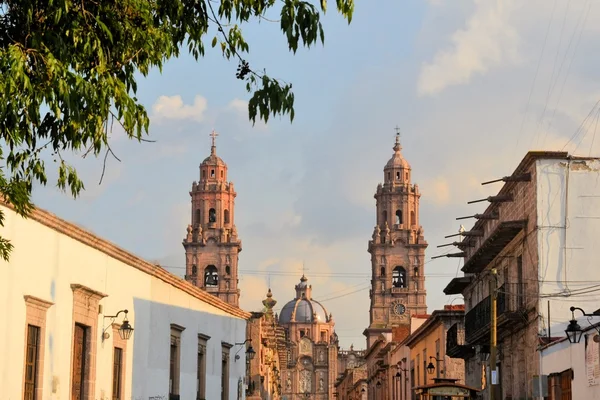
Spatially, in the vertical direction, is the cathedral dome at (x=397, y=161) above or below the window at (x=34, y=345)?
above

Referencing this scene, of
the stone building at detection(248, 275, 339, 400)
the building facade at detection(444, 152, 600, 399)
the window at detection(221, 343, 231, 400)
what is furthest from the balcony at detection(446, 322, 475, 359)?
the stone building at detection(248, 275, 339, 400)

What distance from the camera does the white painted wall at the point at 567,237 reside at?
2850 cm

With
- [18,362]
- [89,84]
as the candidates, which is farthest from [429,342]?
[89,84]

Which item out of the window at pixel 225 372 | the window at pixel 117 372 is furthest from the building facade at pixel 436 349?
the window at pixel 117 372

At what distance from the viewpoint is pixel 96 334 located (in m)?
21.2

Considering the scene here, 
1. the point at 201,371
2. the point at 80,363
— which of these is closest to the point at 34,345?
the point at 80,363

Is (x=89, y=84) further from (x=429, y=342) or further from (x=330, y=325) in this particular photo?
(x=330, y=325)

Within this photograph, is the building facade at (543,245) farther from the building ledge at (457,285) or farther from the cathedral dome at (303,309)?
the cathedral dome at (303,309)

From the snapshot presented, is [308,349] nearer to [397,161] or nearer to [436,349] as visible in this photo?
[397,161]

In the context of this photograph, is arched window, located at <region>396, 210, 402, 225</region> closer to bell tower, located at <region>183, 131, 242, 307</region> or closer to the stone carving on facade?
bell tower, located at <region>183, 131, 242, 307</region>

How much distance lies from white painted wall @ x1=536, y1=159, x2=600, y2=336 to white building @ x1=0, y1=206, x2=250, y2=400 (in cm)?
881

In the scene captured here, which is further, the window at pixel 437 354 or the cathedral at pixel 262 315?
the cathedral at pixel 262 315

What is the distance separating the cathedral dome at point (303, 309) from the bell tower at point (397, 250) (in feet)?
190

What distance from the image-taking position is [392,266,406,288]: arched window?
123438 millimetres
